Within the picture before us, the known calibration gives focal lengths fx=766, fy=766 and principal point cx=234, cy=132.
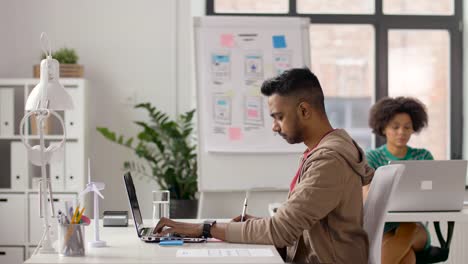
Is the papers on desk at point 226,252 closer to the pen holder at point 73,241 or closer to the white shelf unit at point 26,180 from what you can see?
the pen holder at point 73,241

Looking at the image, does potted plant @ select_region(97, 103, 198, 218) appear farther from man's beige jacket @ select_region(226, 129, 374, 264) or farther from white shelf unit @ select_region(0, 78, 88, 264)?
man's beige jacket @ select_region(226, 129, 374, 264)

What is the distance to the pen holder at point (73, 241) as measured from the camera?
7.43 ft

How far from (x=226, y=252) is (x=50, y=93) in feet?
3.02

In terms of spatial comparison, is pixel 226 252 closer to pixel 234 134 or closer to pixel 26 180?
pixel 234 134

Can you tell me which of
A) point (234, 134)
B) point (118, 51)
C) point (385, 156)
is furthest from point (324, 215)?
point (118, 51)

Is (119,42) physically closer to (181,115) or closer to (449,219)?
(181,115)

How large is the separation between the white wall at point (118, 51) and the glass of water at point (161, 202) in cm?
266

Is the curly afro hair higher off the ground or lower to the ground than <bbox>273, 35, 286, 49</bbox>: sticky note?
lower

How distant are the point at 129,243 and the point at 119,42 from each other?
3.40 metres

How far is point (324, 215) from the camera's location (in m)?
2.41

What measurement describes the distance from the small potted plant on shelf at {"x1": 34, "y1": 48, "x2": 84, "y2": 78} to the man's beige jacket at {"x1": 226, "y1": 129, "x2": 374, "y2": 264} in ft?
10.5

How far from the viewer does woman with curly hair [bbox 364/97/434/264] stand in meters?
4.04

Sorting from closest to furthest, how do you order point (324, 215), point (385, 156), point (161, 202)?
point (324, 215) < point (161, 202) < point (385, 156)

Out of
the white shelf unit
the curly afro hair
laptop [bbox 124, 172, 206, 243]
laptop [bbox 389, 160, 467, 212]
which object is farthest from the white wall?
laptop [bbox 124, 172, 206, 243]
